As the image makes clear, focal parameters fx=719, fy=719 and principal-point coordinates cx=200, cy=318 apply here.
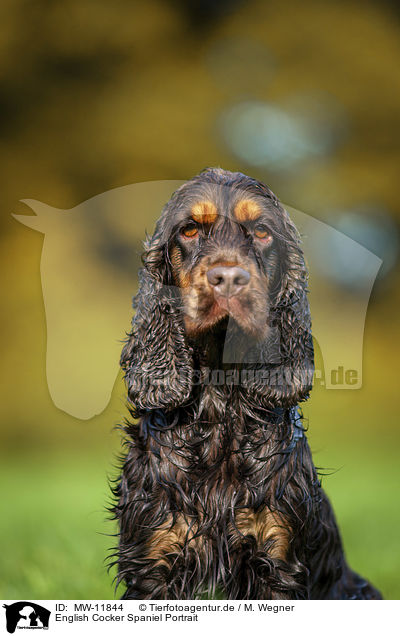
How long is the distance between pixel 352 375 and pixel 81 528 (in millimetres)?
1484

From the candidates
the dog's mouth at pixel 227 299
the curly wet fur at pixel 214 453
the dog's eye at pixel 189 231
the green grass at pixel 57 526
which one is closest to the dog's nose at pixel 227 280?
the dog's mouth at pixel 227 299

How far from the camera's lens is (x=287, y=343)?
10.3 ft

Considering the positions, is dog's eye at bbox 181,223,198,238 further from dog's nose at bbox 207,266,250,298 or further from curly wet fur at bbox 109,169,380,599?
dog's nose at bbox 207,266,250,298

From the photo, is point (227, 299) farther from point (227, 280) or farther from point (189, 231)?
point (189, 231)

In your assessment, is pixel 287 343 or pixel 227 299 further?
pixel 287 343

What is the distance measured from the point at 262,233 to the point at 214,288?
43 cm

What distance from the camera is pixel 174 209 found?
314 cm

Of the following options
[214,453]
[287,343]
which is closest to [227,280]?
[287,343]

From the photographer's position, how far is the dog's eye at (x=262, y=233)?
9.91ft
